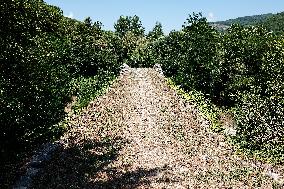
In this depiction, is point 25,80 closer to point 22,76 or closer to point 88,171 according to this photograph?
point 22,76

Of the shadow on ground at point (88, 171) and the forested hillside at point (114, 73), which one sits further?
the forested hillside at point (114, 73)

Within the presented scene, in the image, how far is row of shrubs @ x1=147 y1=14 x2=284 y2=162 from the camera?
18.7 metres

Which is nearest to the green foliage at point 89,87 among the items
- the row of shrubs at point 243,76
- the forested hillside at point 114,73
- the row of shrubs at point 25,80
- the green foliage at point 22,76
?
the forested hillside at point 114,73

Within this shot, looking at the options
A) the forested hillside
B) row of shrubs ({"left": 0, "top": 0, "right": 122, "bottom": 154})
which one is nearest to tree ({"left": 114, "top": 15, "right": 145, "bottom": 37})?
the forested hillside

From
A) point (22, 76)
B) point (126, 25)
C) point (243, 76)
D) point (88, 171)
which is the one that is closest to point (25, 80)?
point (22, 76)

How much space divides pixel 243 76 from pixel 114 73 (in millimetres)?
15540

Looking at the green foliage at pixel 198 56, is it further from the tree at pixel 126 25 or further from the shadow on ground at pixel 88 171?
the tree at pixel 126 25

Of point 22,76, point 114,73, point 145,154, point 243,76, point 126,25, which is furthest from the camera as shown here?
point 126,25

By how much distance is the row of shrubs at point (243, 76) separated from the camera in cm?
1870

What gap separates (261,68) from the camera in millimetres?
27625

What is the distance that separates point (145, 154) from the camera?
16.0 meters

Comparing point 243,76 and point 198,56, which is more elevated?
point 198,56

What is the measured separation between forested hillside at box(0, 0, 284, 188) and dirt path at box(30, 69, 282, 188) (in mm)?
1274

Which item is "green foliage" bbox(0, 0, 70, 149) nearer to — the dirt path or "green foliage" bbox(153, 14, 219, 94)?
the dirt path
